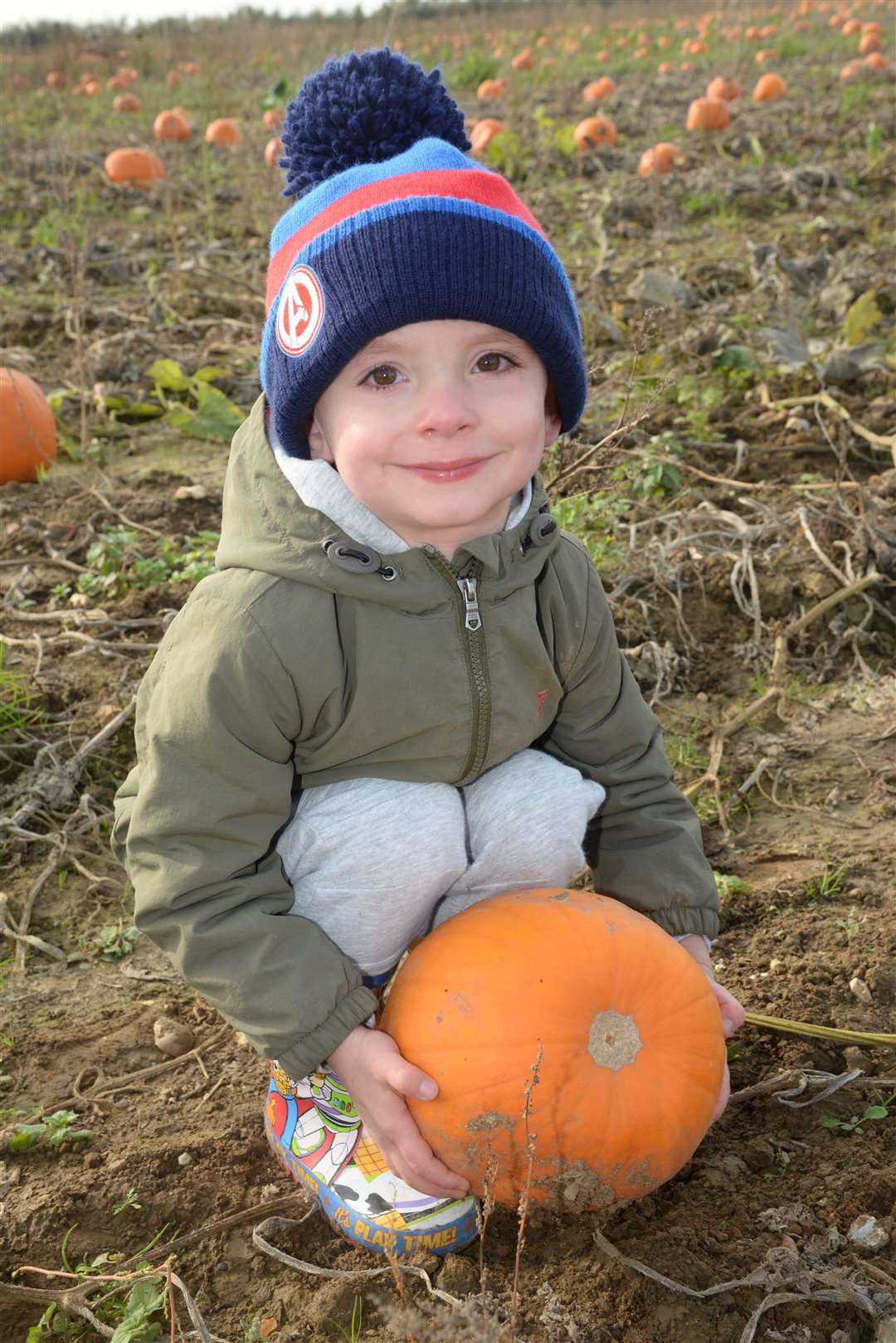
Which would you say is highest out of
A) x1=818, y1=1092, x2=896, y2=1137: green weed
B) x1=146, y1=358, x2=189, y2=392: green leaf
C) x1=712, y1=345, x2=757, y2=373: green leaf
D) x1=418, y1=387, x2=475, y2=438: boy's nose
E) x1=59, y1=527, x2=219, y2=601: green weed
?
x1=418, y1=387, x2=475, y2=438: boy's nose

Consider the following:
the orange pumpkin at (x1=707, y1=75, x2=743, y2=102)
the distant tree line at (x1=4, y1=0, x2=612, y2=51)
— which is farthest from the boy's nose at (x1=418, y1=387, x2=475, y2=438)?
the distant tree line at (x1=4, y1=0, x2=612, y2=51)

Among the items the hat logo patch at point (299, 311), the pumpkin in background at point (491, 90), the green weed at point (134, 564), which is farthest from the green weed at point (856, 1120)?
the pumpkin in background at point (491, 90)

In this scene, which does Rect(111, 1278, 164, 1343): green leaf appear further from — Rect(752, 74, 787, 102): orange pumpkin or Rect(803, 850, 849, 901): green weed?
Rect(752, 74, 787, 102): orange pumpkin

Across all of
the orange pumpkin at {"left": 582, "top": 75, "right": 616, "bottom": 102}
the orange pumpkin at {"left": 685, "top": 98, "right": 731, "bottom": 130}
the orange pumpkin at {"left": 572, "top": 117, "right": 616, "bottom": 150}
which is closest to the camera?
the orange pumpkin at {"left": 572, "top": 117, "right": 616, "bottom": 150}

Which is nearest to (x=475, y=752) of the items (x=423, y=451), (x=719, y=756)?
(x=423, y=451)

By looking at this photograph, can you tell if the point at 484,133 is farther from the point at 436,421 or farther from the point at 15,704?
the point at 436,421

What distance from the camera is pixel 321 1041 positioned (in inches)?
76.3

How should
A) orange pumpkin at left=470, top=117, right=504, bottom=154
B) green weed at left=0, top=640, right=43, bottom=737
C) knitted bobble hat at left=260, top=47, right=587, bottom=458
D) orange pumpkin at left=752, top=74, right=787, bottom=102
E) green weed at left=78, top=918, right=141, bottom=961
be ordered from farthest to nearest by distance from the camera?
orange pumpkin at left=752, top=74, right=787, bottom=102 < orange pumpkin at left=470, top=117, right=504, bottom=154 < green weed at left=0, top=640, right=43, bottom=737 < green weed at left=78, top=918, right=141, bottom=961 < knitted bobble hat at left=260, top=47, right=587, bottom=458

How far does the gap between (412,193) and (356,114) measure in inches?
8.1

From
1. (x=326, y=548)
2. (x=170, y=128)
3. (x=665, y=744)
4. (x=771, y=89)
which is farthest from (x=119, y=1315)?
(x=771, y=89)

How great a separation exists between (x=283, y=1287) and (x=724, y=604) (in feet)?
8.11

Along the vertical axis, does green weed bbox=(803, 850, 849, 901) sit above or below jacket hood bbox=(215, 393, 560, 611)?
below

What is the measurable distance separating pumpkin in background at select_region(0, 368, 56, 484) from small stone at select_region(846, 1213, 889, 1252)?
4.00m

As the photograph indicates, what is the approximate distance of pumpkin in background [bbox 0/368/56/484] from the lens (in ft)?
15.7
